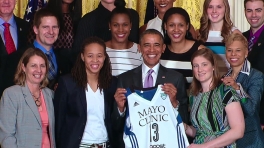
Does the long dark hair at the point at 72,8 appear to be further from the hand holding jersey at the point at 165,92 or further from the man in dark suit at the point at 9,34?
the hand holding jersey at the point at 165,92

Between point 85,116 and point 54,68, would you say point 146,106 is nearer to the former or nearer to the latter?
point 85,116

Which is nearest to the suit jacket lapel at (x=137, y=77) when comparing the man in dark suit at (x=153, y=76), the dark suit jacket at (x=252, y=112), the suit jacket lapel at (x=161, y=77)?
the man in dark suit at (x=153, y=76)

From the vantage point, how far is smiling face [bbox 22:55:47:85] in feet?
13.5

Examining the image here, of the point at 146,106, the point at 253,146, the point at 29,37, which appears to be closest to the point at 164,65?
the point at 146,106

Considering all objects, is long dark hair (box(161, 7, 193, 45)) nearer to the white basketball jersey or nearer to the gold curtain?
the white basketball jersey

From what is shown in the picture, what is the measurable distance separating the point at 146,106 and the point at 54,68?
38.3 inches

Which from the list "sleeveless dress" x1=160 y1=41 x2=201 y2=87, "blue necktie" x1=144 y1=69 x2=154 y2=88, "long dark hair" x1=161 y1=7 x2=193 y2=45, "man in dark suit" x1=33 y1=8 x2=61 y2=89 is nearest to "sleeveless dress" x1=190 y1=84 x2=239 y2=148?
"blue necktie" x1=144 y1=69 x2=154 y2=88

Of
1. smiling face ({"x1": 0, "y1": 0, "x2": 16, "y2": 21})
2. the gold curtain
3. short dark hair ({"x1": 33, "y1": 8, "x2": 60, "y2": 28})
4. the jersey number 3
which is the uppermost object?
the gold curtain

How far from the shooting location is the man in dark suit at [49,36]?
15.0ft

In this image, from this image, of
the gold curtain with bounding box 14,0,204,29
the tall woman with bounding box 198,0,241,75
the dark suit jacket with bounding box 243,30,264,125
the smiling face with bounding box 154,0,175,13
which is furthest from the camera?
the gold curtain with bounding box 14,0,204,29

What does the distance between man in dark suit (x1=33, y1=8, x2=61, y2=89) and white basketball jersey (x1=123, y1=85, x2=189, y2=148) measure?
835mm

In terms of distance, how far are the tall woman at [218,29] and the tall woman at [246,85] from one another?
1.42ft

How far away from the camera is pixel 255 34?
4859 millimetres

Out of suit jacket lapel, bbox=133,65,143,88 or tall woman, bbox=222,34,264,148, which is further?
suit jacket lapel, bbox=133,65,143,88
